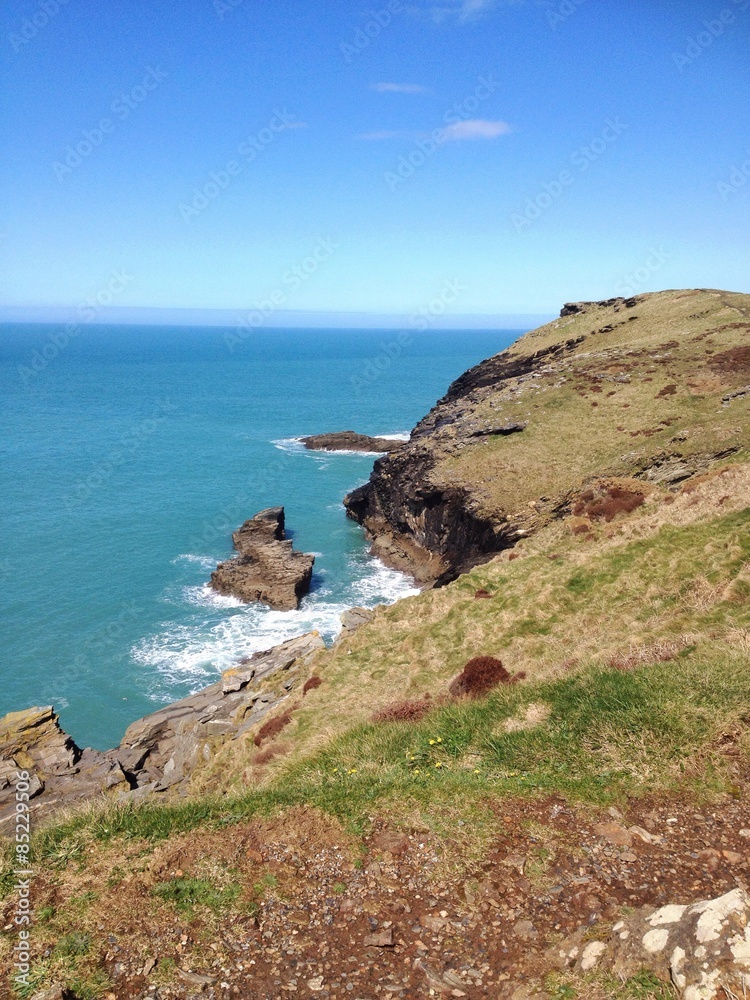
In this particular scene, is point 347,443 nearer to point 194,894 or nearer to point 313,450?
point 313,450

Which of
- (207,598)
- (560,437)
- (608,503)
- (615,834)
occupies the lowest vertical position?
(207,598)

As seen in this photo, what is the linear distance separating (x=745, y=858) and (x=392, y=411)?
137786 millimetres

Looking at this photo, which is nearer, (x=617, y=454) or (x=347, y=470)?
(x=617, y=454)

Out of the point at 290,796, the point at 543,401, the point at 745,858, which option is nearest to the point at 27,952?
the point at 290,796

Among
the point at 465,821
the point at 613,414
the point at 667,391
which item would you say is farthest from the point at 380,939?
the point at 667,391

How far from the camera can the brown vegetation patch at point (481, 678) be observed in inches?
747

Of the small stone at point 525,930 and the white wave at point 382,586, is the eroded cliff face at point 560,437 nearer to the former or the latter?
the white wave at point 382,586

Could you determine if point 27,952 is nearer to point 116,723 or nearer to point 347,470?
point 116,723

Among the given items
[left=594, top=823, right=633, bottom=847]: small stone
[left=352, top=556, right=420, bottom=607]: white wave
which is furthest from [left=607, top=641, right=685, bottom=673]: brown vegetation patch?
[left=352, top=556, right=420, bottom=607]: white wave

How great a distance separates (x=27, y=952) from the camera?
28.7 feet

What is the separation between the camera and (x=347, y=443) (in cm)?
11019

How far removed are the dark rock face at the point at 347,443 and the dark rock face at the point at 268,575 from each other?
48.7m

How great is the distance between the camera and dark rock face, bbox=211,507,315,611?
55.0m

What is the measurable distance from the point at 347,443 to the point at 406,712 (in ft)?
307
